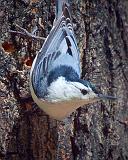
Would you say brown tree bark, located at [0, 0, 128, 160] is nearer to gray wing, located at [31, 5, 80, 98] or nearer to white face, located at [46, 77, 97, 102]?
gray wing, located at [31, 5, 80, 98]

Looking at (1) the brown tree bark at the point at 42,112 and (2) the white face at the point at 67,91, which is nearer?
(2) the white face at the point at 67,91

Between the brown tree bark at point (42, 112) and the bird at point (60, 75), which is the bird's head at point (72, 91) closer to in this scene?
the bird at point (60, 75)

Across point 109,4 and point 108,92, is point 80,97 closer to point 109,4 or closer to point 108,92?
point 108,92

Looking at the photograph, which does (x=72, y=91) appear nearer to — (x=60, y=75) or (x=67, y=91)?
(x=67, y=91)

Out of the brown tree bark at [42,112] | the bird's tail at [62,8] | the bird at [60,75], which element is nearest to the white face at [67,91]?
the bird at [60,75]

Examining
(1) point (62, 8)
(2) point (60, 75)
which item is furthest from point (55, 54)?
(1) point (62, 8)

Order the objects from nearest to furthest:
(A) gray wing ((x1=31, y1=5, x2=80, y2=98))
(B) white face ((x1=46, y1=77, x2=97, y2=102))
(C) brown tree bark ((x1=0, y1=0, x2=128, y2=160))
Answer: (B) white face ((x1=46, y1=77, x2=97, y2=102)) → (A) gray wing ((x1=31, y1=5, x2=80, y2=98)) → (C) brown tree bark ((x1=0, y1=0, x2=128, y2=160))

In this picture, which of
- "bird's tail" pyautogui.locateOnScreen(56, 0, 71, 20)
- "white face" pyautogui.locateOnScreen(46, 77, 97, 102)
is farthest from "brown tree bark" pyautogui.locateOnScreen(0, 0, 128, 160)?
"white face" pyautogui.locateOnScreen(46, 77, 97, 102)

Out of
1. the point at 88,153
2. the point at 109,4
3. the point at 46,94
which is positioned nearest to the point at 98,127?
the point at 88,153
